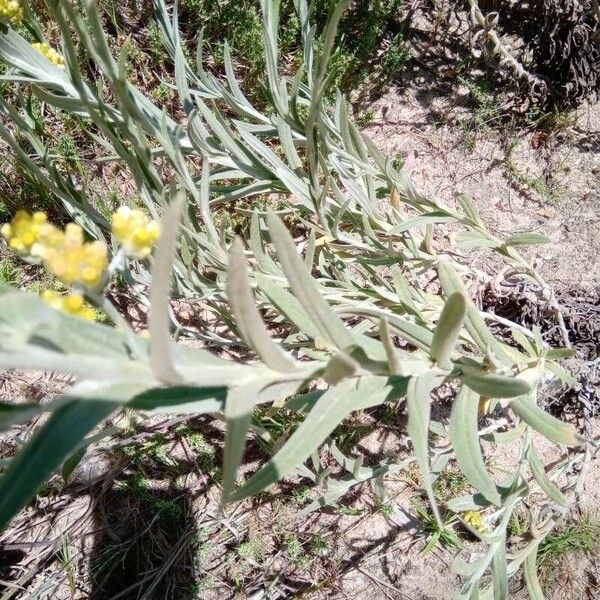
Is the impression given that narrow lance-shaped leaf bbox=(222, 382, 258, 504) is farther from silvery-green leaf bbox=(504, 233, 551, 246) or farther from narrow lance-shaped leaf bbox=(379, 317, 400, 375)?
silvery-green leaf bbox=(504, 233, 551, 246)

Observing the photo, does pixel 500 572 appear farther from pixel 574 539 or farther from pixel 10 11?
pixel 10 11

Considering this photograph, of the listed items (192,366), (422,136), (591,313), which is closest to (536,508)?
(591,313)

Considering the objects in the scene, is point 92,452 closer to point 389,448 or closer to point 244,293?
A: point 389,448

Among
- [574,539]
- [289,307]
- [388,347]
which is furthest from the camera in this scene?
[574,539]

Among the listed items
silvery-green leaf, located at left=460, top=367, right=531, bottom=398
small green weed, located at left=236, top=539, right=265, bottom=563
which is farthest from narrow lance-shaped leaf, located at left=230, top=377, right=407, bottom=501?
small green weed, located at left=236, top=539, right=265, bottom=563

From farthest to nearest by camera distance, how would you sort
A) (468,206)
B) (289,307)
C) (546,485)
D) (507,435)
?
(468,206)
(507,435)
(546,485)
(289,307)

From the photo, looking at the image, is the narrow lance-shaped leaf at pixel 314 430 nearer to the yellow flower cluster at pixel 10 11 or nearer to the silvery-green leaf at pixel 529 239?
the silvery-green leaf at pixel 529 239

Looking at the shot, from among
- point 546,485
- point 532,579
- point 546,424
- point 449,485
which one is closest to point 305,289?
point 546,424

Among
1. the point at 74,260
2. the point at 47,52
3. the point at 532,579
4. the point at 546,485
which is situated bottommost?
the point at 532,579
